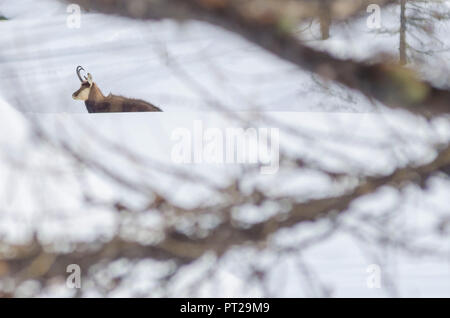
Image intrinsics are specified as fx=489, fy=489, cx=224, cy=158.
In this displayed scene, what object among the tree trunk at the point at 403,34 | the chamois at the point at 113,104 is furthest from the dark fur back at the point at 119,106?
the tree trunk at the point at 403,34

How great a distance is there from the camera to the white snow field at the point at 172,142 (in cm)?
119

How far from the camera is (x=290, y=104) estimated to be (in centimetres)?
119

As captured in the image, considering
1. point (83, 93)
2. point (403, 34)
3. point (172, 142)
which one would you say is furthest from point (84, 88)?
point (403, 34)

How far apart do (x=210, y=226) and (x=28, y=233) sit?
0.45 meters

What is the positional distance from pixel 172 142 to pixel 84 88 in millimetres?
256

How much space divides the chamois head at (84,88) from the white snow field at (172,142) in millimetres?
15

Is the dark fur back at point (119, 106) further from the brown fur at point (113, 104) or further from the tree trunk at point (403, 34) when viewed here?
the tree trunk at point (403, 34)

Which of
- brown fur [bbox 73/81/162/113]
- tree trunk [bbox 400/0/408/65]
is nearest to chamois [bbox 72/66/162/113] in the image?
brown fur [bbox 73/81/162/113]

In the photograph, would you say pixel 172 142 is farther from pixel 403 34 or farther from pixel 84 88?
pixel 403 34

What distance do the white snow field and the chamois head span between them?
0.05 feet

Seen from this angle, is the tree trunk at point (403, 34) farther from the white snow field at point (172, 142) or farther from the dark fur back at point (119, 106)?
the dark fur back at point (119, 106)

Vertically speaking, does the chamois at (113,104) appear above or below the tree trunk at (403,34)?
below

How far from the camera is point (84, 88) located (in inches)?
47.7

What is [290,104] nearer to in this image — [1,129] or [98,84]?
[98,84]
